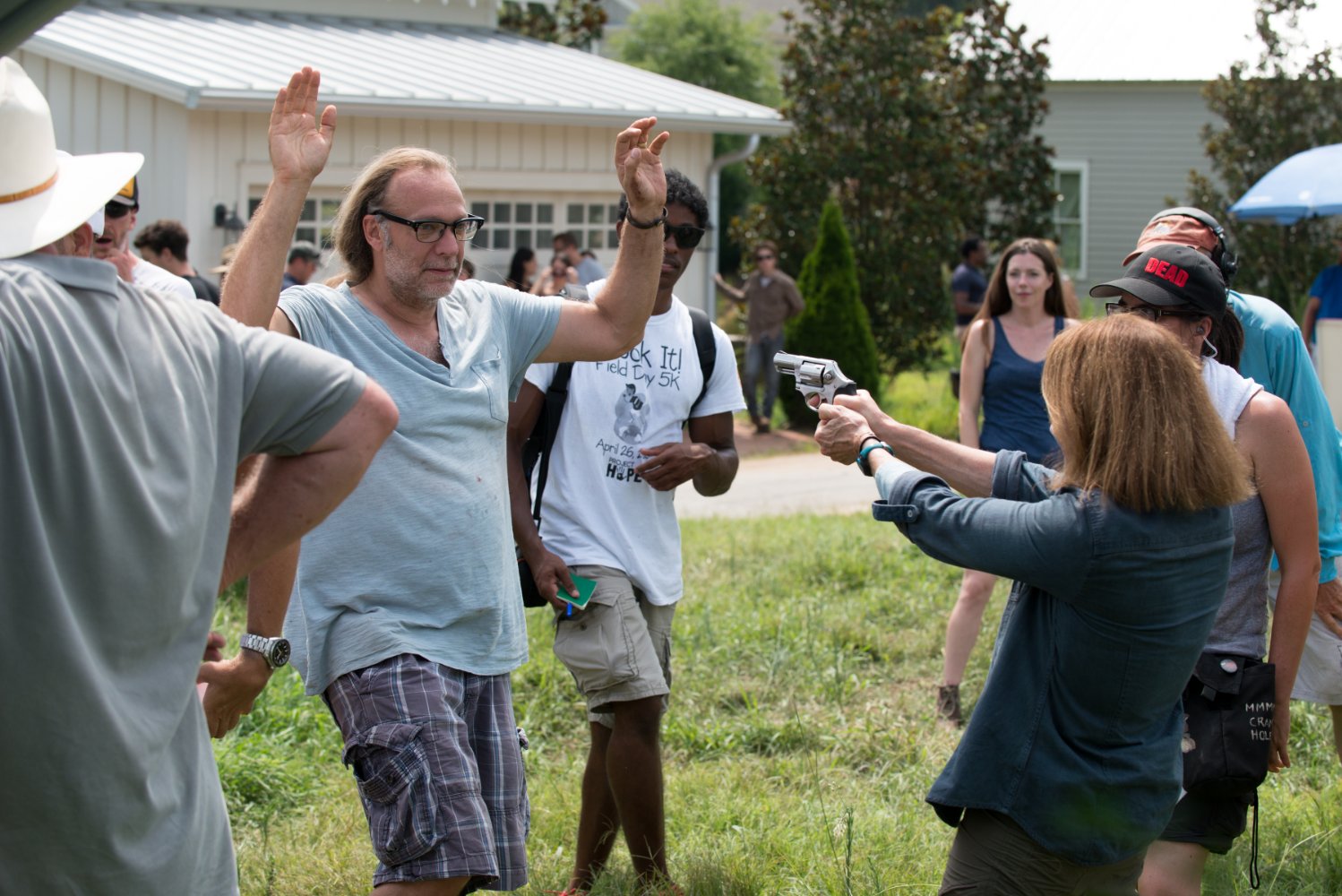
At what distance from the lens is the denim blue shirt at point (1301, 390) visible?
13.4 feet

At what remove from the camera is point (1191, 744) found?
364 cm

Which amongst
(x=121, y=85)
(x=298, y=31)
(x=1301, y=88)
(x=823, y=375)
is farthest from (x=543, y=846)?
(x=1301, y=88)

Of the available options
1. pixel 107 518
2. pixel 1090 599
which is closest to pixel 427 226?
pixel 107 518

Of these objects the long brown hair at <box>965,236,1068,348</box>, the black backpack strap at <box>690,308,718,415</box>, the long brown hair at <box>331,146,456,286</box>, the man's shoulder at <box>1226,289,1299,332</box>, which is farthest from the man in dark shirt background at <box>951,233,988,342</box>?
the long brown hair at <box>331,146,456,286</box>

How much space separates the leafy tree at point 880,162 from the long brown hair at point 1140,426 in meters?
15.9

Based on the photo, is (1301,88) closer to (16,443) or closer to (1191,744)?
(1191,744)

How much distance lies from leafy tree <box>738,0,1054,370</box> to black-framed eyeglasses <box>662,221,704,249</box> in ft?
46.8

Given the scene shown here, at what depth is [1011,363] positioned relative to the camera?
6.39 meters

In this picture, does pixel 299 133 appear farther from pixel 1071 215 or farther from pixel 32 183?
pixel 1071 215

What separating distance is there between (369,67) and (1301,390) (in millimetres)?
13025

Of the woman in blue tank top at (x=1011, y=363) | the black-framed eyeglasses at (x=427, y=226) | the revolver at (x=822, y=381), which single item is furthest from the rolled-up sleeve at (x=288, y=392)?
the woman in blue tank top at (x=1011, y=363)

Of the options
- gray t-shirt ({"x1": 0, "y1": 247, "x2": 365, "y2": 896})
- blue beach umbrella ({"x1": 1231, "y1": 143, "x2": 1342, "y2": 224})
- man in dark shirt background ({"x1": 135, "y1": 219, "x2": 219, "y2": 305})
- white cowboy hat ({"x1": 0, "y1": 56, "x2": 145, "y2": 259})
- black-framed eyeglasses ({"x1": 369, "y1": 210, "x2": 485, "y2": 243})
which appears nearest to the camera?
gray t-shirt ({"x1": 0, "y1": 247, "x2": 365, "y2": 896})

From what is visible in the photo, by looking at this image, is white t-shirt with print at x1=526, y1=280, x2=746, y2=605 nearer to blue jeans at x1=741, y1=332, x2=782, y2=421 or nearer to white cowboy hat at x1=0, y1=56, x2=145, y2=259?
white cowboy hat at x1=0, y1=56, x2=145, y2=259

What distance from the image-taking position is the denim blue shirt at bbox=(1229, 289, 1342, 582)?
4.09 meters
